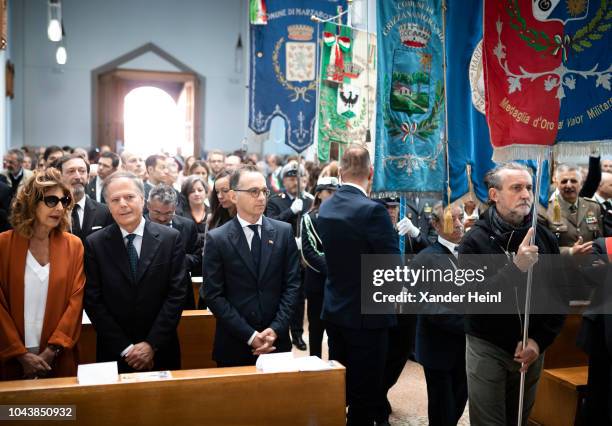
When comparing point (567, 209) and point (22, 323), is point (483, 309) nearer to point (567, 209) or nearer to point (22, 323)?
point (22, 323)

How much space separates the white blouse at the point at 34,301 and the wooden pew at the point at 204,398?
500 mm

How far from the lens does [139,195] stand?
3.55 metres

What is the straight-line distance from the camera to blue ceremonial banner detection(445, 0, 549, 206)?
4.36 m

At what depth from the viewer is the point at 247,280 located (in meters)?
3.54

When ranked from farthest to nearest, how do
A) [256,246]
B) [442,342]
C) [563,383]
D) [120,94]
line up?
[120,94]
[563,383]
[442,342]
[256,246]

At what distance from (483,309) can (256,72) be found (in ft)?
12.5

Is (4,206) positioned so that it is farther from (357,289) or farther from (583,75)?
(583,75)

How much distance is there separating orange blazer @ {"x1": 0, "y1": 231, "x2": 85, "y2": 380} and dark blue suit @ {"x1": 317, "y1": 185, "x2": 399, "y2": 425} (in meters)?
1.46

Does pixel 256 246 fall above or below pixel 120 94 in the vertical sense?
below

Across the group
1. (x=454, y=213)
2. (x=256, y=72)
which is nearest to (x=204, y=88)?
(x=256, y=72)

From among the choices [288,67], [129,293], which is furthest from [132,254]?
[288,67]

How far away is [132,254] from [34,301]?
528mm

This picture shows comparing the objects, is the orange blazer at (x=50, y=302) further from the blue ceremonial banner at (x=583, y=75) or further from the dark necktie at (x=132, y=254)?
the blue ceremonial banner at (x=583, y=75)

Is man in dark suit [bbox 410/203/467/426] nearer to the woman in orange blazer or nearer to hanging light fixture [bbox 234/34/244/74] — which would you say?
the woman in orange blazer
